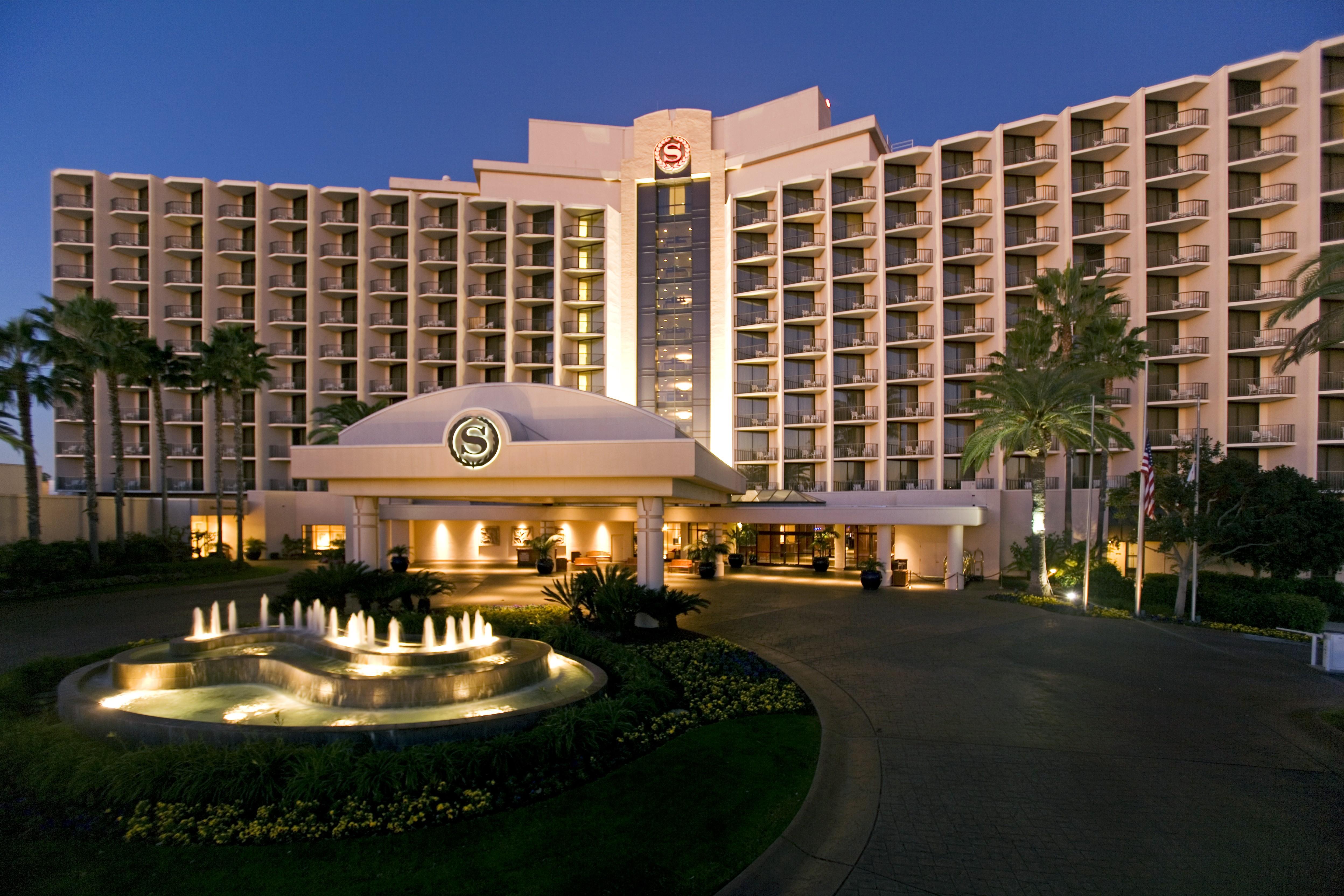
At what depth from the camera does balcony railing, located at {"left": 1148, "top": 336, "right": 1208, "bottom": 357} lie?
3988 cm

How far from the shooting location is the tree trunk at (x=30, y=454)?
30031 millimetres

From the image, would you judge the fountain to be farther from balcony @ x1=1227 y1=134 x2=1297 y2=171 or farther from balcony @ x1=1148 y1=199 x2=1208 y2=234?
balcony @ x1=1227 y1=134 x2=1297 y2=171

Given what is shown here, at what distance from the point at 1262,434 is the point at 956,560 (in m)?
21.2

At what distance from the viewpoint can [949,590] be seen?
31.5m

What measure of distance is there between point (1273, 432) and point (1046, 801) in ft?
135

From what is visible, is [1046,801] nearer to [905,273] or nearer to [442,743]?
[442,743]

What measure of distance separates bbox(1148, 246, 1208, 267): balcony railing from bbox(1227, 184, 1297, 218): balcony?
2456mm

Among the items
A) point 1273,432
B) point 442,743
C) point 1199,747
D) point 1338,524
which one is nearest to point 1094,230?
point 1273,432

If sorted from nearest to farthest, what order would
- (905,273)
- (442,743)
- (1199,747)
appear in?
(442,743), (1199,747), (905,273)

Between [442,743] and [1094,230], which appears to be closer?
[442,743]

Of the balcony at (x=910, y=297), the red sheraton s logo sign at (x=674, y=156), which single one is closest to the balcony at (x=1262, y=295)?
the balcony at (x=910, y=297)

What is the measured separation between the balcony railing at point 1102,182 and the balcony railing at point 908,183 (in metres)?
8.83

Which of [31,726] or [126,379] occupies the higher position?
[126,379]

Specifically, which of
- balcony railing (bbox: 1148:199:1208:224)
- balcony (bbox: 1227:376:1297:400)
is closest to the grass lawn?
balcony (bbox: 1227:376:1297:400)
